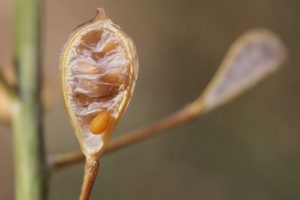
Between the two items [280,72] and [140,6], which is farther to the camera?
[140,6]

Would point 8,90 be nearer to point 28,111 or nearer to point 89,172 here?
point 28,111

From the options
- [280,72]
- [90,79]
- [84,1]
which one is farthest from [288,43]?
[90,79]

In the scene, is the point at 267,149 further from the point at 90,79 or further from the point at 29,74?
the point at 90,79

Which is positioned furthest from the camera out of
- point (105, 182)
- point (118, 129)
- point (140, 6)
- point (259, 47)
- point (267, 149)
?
point (140, 6)

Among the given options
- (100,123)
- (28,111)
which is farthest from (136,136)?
(100,123)

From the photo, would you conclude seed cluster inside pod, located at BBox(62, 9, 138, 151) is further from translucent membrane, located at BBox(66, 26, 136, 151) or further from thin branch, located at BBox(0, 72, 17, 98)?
thin branch, located at BBox(0, 72, 17, 98)

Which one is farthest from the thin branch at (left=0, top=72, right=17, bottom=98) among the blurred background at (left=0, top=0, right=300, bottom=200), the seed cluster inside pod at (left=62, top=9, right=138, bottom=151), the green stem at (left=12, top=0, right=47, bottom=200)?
the blurred background at (left=0, top=0, right=300, bottom=200)

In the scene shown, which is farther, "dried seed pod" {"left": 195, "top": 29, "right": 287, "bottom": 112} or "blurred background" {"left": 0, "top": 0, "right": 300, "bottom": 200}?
"blurred background" {"left": 0, "top": 0, "right": 300, "bottom": 200}
